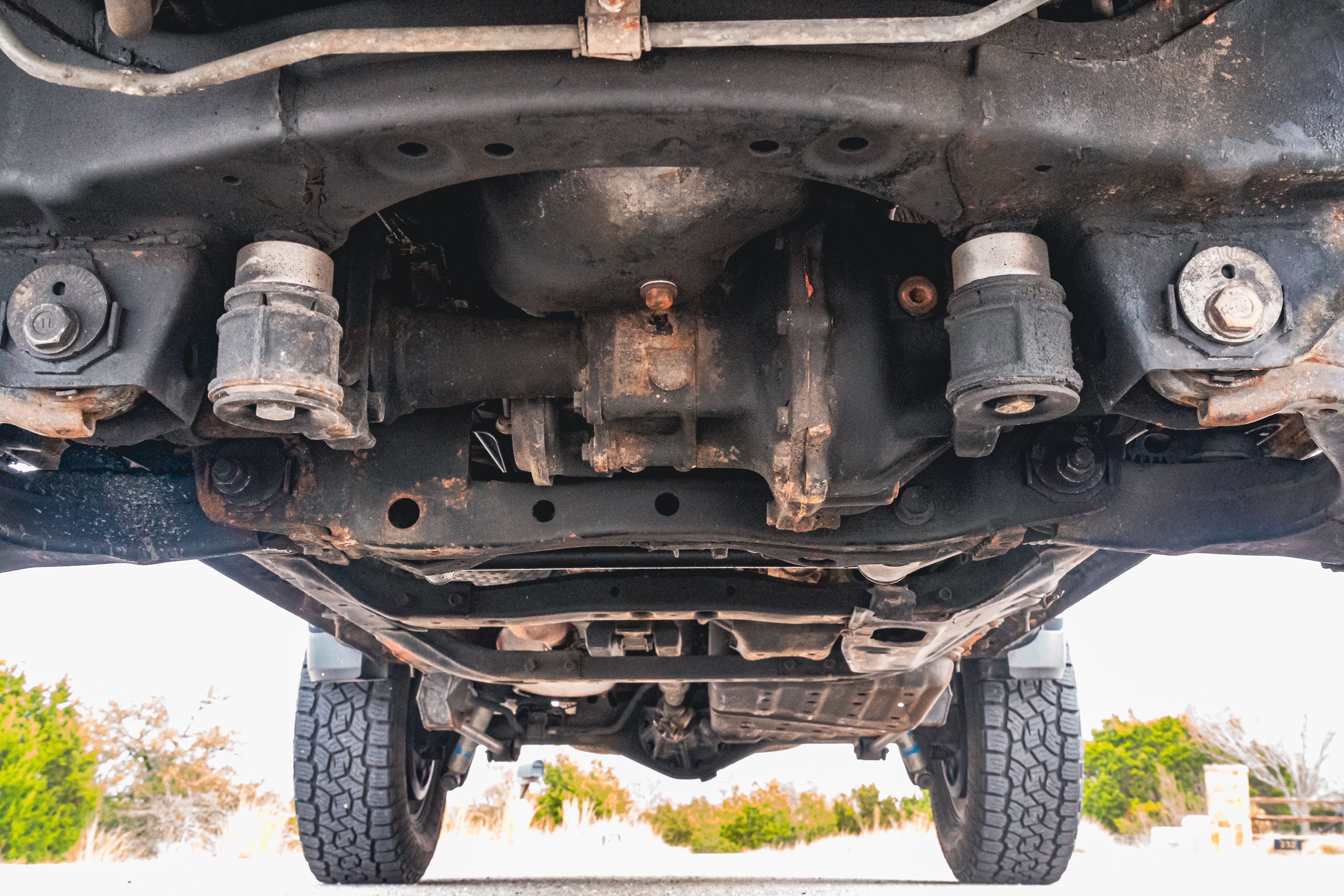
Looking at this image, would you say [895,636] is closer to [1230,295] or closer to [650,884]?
→ [1230,295]

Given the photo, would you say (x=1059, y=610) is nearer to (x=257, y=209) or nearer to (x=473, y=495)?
(x=473, y=495)

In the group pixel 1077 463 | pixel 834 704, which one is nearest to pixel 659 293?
pixel 1077 463

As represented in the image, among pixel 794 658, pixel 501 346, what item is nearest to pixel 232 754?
pixel 794 658

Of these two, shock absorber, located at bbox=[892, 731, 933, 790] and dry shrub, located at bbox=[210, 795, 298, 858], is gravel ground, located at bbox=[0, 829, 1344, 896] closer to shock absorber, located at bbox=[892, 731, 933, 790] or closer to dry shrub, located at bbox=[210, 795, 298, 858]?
shock absorber, located at bbox=[892, 731, 933, 790]

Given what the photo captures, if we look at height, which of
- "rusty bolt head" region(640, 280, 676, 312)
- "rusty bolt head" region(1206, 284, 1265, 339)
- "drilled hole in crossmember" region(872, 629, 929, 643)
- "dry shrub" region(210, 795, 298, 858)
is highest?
"rusty bolt head" region(640, 280, 676, 312)

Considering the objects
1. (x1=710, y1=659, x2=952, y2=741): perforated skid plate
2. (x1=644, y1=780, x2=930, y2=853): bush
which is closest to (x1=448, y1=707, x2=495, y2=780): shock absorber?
(x1=710, y1=659, x2=952, y2=741): perforated skid plate

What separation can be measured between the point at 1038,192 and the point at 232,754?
16.7m

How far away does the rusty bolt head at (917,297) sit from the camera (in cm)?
143

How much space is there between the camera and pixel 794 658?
270 centimetres

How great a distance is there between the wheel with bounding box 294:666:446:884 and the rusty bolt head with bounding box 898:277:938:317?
2.58m

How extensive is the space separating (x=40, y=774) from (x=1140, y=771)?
52.4 ft

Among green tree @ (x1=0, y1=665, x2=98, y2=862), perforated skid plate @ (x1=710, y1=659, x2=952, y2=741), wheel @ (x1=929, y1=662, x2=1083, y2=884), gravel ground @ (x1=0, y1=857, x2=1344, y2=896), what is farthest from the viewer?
green tree @ (x1=0, y1=665, x2=98, y2=862)

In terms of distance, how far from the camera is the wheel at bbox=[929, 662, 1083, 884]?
3355 mm

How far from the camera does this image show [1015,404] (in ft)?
4.00
